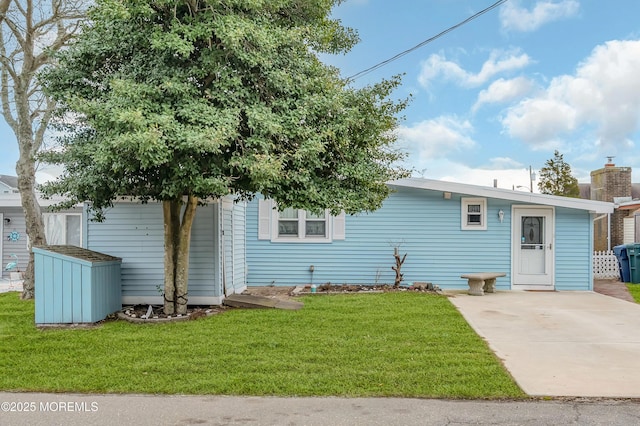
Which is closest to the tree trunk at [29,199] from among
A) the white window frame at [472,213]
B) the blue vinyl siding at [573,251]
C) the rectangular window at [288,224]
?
the rectangular window at [288,224]

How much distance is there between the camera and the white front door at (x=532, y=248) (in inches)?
474

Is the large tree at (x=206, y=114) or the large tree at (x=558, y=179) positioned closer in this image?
the large tree at (x=206, y=114)

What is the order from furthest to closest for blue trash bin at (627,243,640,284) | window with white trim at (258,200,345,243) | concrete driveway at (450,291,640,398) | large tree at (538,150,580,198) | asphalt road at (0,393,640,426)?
large tree at (538,150,580,198) → blue trash bin at (627,243,640,284) → window with white trim at (258,200,345,243) → concrete driveway at (450,291,640,398) → asphalt road at (0,393,640,426)

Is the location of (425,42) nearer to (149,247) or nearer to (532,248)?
(532,248)

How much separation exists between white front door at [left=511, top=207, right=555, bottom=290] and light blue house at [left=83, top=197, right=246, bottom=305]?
23.6 ft

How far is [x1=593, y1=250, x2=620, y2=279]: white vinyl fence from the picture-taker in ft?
50.4

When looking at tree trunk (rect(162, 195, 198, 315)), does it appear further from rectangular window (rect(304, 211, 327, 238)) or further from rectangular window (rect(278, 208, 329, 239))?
rectangular window (rect(304, 211, 327, 238))

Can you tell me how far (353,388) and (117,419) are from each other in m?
2.03

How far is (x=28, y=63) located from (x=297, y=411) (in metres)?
10.6

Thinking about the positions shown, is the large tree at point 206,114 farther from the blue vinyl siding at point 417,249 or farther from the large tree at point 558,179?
the large tree at point 558,179

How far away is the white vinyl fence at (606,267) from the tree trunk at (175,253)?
511 inches

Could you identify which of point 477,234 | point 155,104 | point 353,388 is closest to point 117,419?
point 353,388

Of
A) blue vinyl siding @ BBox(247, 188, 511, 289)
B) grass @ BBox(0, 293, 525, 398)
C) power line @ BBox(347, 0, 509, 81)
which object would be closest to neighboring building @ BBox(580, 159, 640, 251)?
blue vinyl siding @ BBox(247, 188, 511, 289)

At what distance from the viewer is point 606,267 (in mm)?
15430
